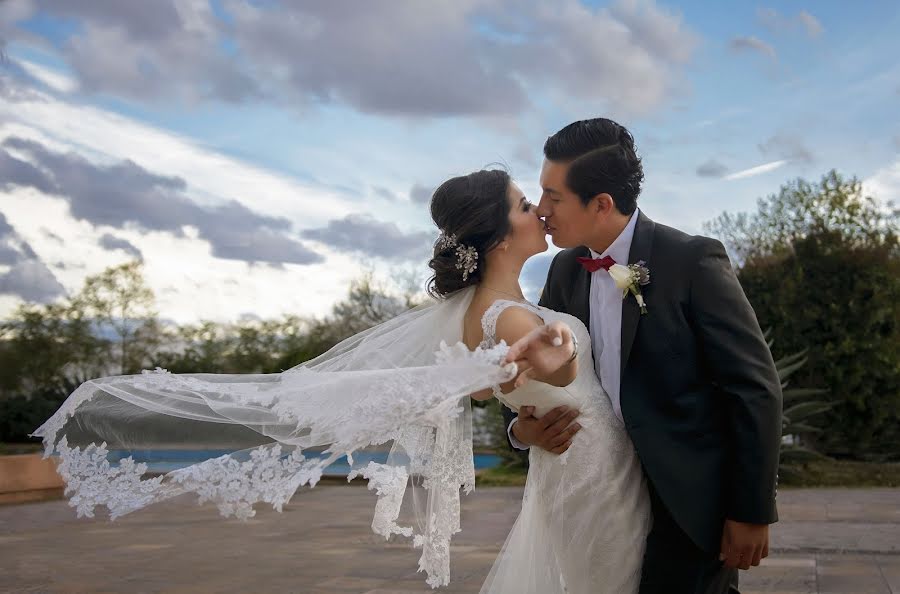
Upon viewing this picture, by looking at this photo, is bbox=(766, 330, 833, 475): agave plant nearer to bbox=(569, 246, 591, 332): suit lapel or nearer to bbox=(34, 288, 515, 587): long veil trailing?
bbox=(569, 246, 591, 332): suit lapel

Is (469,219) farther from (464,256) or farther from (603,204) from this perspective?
(603,204)

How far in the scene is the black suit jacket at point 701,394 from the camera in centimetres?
267

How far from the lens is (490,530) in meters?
8.18

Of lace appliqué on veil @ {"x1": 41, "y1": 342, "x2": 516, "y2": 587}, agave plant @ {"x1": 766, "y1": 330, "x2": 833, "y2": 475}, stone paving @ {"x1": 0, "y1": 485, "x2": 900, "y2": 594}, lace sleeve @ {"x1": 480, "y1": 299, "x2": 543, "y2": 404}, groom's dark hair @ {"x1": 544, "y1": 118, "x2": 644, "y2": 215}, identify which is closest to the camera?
lace appliqué on veil @ {"x1": 41, "y1": 342, "x2": 516, "y2": 587}

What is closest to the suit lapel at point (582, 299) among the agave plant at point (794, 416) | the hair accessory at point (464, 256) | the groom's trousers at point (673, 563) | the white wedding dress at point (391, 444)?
the white wedding dress at point (391, 444)

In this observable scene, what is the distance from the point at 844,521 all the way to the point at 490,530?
9.97 ft

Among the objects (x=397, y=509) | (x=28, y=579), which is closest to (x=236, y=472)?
(x=397, y=509)

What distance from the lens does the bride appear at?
2.71 m

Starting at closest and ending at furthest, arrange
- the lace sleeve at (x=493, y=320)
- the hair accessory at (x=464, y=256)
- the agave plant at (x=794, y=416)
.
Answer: the lace sleeve at (x=493, y=320) → the hair accessory at (x=464, y=256) → the agave plant at (x=794, y=416)

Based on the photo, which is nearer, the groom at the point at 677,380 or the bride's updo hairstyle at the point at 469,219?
the groom at the point at 677,380

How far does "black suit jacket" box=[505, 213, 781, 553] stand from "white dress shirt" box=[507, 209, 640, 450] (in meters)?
0.08

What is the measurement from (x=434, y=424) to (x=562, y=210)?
775mm

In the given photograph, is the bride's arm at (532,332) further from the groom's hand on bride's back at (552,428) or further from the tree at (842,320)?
the tree at (842,320)

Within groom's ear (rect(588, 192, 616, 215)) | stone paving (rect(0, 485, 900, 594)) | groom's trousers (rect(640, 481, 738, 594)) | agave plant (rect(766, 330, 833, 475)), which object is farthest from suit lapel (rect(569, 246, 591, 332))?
agave plant (rect(766, 330, 833, 475))
